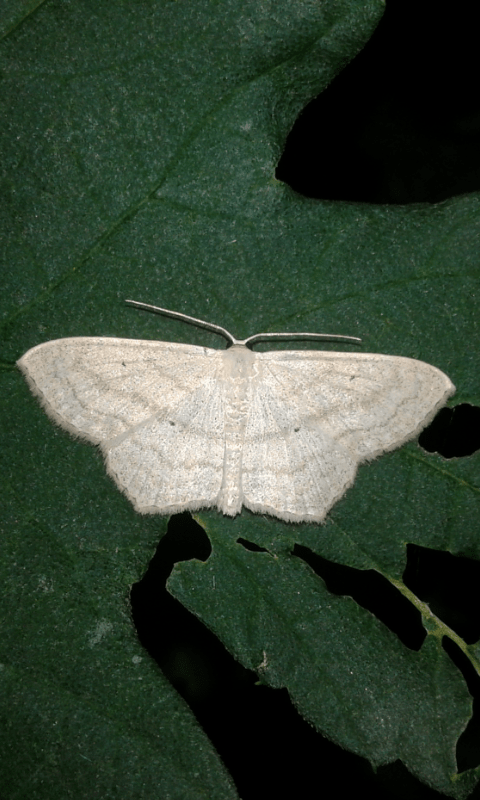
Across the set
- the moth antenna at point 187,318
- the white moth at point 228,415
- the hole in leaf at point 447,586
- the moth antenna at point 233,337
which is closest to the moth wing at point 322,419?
the white moth at point 228,415

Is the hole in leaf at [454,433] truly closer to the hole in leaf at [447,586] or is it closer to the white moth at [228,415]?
the white moth at [228,415]

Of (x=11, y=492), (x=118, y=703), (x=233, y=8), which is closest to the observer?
(x=233, y=8)

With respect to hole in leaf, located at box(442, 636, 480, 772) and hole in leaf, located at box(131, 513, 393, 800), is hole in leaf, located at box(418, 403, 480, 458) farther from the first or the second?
hole in leaf, located at box(131, 513, 393, 800)

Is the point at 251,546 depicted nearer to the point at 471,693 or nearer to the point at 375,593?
the point at 375,593

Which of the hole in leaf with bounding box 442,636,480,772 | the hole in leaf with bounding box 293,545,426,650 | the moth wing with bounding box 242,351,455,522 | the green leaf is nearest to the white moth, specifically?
the moth wing with bounding box 242,351,455,522

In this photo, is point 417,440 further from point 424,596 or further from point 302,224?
point 302,224

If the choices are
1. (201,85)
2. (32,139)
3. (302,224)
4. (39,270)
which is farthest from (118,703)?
(201,85)

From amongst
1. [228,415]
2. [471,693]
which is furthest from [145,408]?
[471,693]
